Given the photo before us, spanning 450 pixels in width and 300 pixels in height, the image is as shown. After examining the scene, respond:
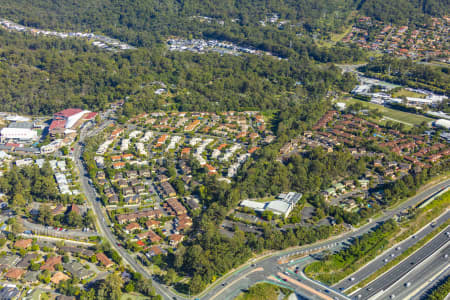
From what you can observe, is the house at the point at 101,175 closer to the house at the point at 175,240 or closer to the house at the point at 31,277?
the house at the point at 175,240

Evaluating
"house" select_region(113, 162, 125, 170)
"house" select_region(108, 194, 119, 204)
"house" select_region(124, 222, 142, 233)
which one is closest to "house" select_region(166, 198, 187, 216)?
"house" select_region(124, 222, 142, 233)

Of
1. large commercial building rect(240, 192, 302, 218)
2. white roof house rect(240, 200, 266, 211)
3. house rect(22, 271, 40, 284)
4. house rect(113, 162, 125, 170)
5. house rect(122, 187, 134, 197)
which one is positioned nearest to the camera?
house rect(22, 271, 40, 284)

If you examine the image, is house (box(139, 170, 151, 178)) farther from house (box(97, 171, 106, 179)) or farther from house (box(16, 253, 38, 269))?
house (box(16, 253, 38, 269))

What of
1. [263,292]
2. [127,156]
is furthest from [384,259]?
[127,156]

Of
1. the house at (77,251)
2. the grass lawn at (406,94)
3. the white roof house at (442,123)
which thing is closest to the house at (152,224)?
the house at (77,251)

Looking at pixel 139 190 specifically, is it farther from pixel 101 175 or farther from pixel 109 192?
pixel 101 175
